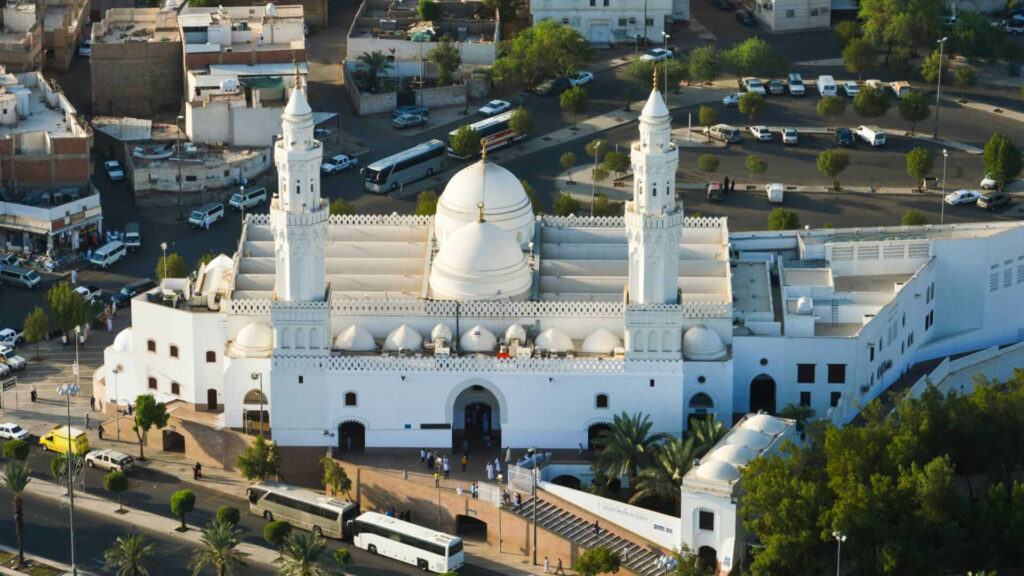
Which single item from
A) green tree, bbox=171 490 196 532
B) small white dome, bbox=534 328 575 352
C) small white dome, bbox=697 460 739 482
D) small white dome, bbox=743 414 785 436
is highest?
small white dome, bbox=534 328 575 352

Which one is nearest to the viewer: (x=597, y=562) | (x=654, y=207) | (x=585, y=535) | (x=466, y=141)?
(x=597, y=562)

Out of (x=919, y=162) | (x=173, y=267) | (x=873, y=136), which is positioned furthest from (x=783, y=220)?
(x=173, y=267)

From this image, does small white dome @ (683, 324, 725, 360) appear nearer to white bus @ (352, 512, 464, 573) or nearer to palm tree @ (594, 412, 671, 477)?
palm tree @ (594, 412, 671, 477)

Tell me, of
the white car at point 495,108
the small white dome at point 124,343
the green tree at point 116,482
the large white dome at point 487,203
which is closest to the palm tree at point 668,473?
the large white dome at point 487,203

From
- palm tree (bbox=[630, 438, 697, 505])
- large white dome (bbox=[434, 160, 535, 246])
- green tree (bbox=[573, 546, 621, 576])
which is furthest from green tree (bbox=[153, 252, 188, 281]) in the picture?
green tree (bbox=[573, 546, 621, 576])

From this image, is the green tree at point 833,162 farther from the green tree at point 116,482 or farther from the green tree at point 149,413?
the green tree at point 116,482

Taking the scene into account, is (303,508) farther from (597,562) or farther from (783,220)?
(783,220)
